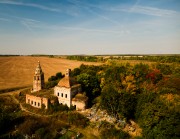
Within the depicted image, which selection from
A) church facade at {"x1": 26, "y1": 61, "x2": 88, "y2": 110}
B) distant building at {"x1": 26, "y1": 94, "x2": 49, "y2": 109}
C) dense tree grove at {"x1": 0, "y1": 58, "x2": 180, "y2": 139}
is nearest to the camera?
dense tree grove at {"x1": 0, "y1": 58, "x2": 180, "y2": 139}

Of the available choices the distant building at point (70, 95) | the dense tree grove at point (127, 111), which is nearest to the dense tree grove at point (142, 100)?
the dense tree grove at point (127, 111)

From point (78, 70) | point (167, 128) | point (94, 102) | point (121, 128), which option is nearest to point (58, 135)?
point (121, 128)

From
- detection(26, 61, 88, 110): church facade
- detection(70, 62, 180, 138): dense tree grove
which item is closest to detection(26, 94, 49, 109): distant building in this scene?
detection(26, 61, 88, 110): church facade

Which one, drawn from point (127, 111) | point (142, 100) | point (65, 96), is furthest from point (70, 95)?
point (142, 100)

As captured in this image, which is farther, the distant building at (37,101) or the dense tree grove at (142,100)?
the distant building at (37,101)

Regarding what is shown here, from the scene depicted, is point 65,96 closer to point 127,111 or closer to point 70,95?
point 70,95

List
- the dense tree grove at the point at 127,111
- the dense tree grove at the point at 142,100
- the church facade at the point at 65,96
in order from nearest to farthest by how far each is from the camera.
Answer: the dense tree grove at the point at 142,100, the dense tree grove at the point at 127,111, the church facade at the point at 65,96

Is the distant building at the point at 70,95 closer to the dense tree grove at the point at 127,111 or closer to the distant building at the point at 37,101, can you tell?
the dense tree grove at the point at 127,111

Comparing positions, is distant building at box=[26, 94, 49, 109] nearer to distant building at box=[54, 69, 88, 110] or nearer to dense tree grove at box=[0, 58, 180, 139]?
dense tree grove at box=[0, 58, 180, 139]
